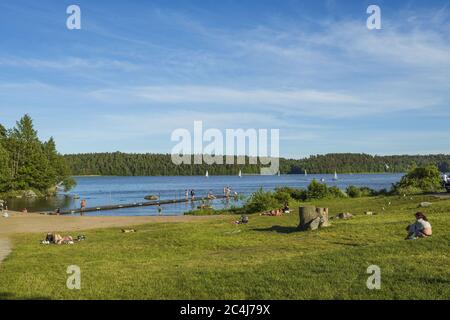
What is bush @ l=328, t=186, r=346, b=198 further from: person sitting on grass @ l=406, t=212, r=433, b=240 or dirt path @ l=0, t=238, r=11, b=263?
dirt path @ l=0, t=238, r=11, b=263

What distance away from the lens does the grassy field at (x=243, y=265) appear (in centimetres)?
1098

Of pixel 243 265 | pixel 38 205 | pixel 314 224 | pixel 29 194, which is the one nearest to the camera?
pixel 243 265

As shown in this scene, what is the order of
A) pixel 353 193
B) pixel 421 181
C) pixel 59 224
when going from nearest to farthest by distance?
pixel 59 224 → pixel 421 181 → pixel 353 193

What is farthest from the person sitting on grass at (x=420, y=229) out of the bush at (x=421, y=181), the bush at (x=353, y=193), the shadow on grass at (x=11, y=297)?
the bush at (x=353, y=193)

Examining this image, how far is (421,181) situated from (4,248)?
4023 cm

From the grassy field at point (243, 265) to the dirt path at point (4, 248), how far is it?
337 millimetres

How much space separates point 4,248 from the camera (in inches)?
850

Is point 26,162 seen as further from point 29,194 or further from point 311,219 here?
point 311,219

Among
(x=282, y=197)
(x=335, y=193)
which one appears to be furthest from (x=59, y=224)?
(x=335, y=193)

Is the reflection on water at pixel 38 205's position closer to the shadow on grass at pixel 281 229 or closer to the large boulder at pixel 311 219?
the shadow on grass at pixel 281 229

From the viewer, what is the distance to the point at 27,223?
3609 cm

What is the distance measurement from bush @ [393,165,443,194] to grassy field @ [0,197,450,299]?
2598 cm

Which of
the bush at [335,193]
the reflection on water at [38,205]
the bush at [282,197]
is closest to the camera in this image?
the bush at [282,197]
